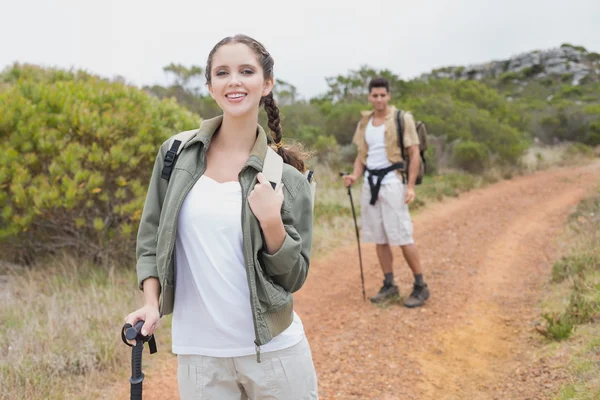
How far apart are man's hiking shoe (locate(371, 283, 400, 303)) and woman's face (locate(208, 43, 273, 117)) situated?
3.82 metres

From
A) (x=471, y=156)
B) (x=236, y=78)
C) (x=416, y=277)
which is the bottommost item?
(x=416, y=277)

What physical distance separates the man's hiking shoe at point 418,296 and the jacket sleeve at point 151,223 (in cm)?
373

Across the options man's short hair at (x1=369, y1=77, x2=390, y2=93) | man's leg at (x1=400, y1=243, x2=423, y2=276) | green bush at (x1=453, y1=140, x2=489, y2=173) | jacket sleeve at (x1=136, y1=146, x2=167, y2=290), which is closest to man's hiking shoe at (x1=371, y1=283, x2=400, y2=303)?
man's leg at (x1=400, y1=243, x2=423, y2=276)

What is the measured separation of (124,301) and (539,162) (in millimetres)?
14401

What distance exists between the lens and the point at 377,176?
5035 millimetres

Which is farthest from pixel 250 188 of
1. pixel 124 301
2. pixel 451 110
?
pixel 451 110

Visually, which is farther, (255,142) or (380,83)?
(380,83)

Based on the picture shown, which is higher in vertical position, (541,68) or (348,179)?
(541,68)

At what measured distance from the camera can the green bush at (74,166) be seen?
5.23 m

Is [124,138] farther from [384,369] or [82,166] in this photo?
[384,369]

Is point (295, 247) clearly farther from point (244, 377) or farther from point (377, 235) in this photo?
point (377, 235)

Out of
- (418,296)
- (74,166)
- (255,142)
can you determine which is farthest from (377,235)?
(255,142)

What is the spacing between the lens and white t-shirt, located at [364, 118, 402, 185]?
16.4 ft

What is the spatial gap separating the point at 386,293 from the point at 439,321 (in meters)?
0.68
